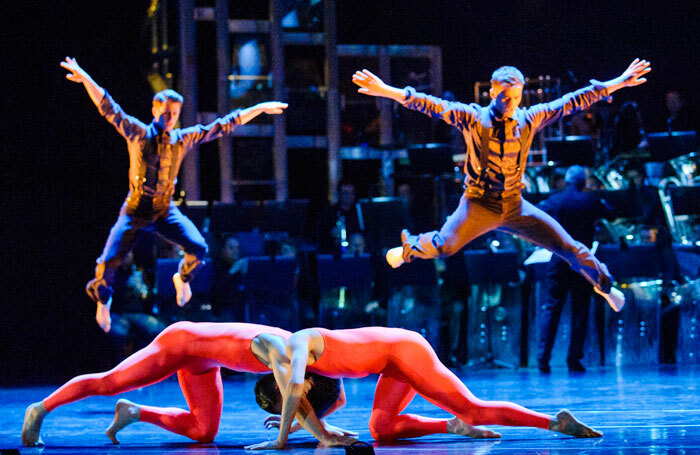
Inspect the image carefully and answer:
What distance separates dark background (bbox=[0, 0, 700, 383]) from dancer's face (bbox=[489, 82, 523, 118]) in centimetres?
491

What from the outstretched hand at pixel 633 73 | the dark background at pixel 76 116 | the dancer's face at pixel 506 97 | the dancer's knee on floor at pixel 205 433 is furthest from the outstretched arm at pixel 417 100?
the dark background at pixel 76 116

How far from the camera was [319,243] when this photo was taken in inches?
343

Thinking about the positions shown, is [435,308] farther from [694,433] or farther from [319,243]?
[694,433]

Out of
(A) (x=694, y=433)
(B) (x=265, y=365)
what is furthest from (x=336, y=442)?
(A) (x=694, y=433)

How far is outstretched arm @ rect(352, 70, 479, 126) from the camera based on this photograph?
5312mm

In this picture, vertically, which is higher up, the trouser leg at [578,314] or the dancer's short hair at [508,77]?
the dancer's short hair at [508,77]

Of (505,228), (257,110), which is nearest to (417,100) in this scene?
(505,228)

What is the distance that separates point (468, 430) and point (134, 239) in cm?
306

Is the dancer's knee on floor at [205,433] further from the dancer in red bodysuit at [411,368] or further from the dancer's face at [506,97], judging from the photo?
the dancer's face at [506,97]

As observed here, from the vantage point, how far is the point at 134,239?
21.0 ft

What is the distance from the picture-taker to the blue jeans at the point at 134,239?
634 centimetres

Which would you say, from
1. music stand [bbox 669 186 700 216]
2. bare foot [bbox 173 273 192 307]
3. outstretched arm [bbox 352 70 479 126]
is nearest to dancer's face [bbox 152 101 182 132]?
bare foot [bbox 173 273 192 307]

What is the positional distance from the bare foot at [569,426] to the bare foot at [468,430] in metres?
0.32

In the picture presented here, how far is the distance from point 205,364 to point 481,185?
86.0 inches
